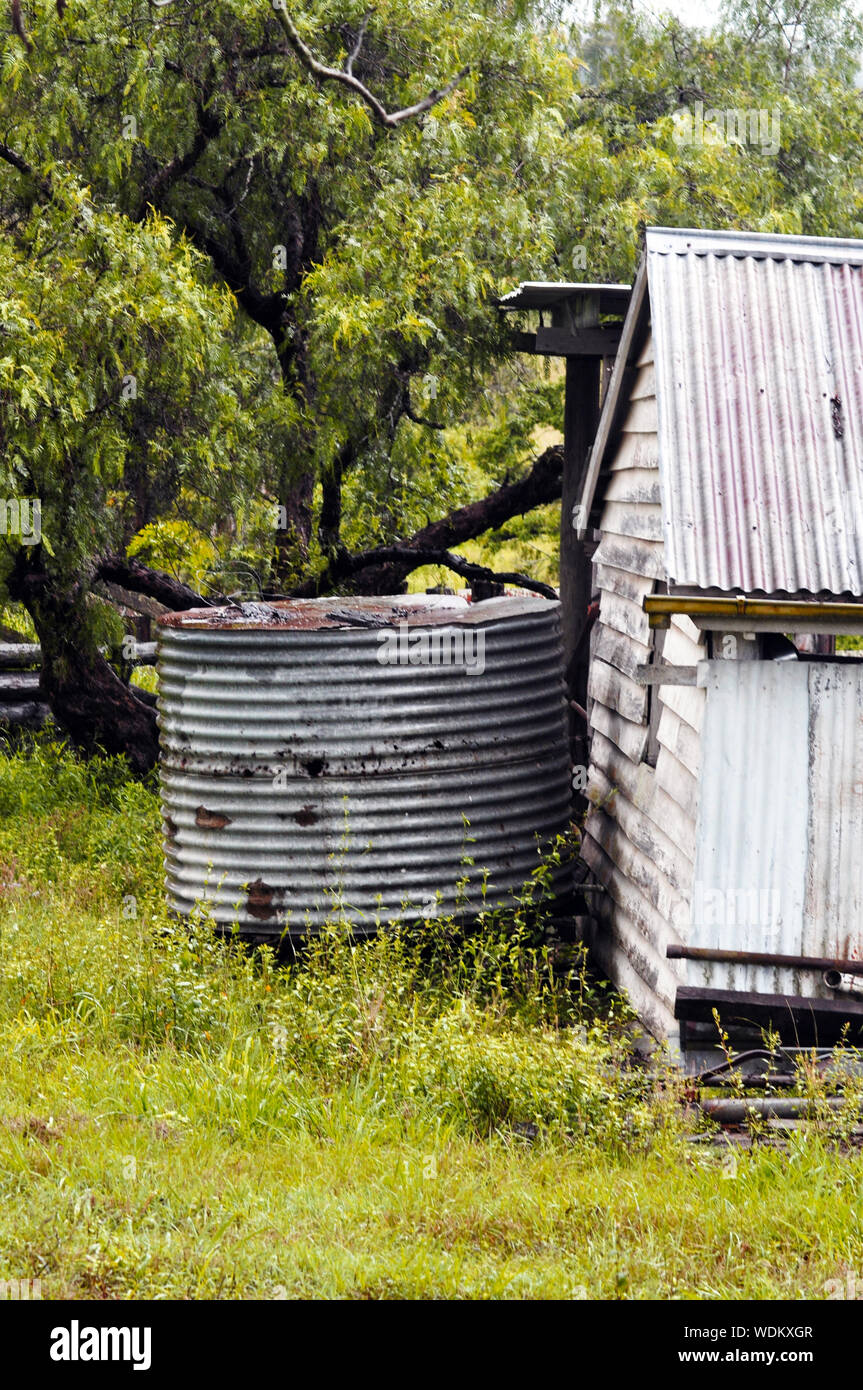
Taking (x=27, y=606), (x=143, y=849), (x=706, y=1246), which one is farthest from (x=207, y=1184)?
(x=27, y=606)

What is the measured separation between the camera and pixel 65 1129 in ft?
17.5

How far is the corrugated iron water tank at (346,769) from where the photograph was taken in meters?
7.27

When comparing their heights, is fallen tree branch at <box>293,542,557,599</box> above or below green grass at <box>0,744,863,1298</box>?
above

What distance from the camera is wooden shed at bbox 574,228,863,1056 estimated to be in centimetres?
580

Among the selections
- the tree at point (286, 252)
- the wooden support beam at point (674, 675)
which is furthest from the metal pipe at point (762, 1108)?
the tree at point (286, 252)

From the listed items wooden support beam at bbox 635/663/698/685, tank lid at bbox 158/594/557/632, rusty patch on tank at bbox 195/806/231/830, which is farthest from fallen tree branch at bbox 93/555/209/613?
wooden support beam at bbox 635/663/698/685

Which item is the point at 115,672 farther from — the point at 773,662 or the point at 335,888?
the point at 773,662

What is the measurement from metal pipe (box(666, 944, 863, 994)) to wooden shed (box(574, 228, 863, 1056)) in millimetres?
11

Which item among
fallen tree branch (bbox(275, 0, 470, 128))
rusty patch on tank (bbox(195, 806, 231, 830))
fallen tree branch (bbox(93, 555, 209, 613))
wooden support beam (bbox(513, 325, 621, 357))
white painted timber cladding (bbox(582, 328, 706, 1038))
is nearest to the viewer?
white painted timber cladding (bbox(582, 328, 706, 1038))

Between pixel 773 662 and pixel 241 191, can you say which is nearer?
pixel 773 662

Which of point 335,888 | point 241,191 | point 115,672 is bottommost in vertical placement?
point 335,888

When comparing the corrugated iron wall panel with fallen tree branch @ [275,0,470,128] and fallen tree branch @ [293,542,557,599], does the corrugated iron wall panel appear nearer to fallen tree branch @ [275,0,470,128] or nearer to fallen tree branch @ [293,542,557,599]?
fallen tree branch @ [275,0,470,128]

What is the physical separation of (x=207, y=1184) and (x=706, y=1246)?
1.76 meters

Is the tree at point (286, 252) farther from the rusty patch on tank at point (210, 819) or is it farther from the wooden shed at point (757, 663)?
the wooden shed at point (757, 663)
